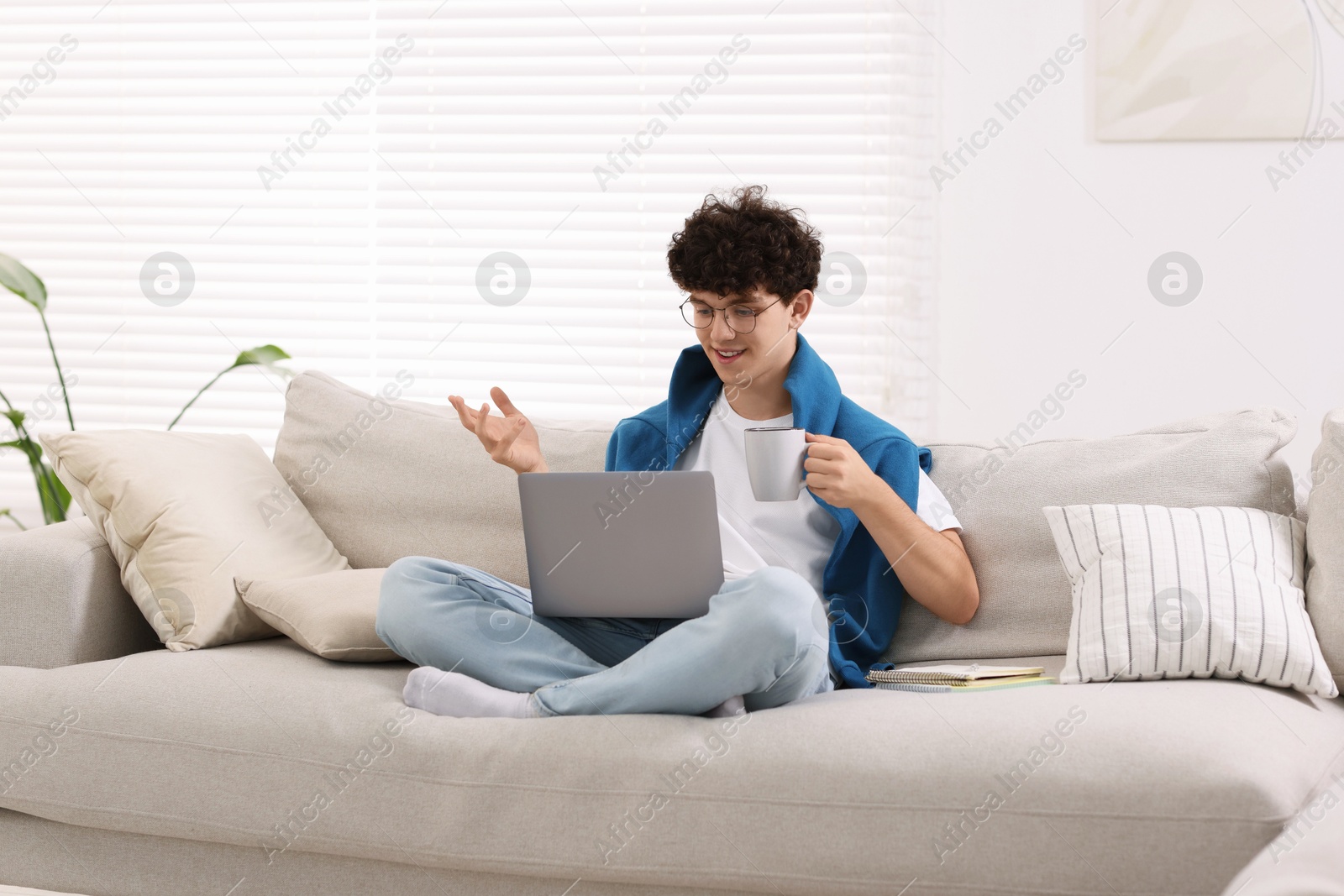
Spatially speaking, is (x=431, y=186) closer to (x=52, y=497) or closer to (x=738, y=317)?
(x=52, y=497)

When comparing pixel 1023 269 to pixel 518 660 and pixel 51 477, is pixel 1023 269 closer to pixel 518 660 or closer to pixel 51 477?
pixel 518 660

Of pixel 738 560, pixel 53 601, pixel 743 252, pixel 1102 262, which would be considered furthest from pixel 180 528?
pixel 1102 262

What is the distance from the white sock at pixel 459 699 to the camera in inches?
56.6

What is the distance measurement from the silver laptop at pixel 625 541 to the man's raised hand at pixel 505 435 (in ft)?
0.91

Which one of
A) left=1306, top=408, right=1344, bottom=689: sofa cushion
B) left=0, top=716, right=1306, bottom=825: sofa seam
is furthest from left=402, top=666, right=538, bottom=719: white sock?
left=1306, top=408, right=1344, bottom=689: sofa cushion

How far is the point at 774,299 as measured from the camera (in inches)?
68.4

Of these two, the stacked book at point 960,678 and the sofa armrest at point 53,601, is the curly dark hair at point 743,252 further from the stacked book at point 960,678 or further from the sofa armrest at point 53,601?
the sofa armrest at point 53,601

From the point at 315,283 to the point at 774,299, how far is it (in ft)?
5.45

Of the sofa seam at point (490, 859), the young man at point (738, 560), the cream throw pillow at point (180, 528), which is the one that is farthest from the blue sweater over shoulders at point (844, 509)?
the cream throw pillow at point (180, 528)

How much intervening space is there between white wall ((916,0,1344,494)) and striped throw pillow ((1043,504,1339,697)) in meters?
0.93

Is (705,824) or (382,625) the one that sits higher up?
(382,625)

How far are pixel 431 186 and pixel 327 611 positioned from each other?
60.0 inches

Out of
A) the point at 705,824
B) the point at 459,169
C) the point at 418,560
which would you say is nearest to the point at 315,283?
the point at 459,169

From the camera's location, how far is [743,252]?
1.70 m
